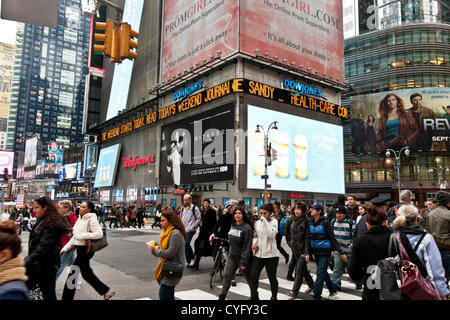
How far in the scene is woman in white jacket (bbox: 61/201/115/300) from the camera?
6.28 m

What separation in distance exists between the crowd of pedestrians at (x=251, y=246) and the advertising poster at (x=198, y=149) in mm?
28159

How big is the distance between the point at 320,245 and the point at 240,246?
1.80 meters

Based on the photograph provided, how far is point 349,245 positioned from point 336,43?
142 ft

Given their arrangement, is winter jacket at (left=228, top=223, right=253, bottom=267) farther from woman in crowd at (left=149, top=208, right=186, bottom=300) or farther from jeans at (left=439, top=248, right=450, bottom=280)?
jeans at (left=439, top=248, right=450, bottom=280)

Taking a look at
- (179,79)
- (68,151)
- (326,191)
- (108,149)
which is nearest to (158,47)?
(179,79)

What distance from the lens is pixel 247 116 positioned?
36906 mm

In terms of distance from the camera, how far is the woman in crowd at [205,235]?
10477mm

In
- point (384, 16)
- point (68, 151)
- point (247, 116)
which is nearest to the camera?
point (247, 116)

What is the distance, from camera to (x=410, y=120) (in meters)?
54.4

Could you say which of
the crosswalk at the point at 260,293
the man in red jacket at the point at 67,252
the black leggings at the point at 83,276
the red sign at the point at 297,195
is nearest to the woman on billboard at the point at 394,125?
the red sign at the point at 297,195

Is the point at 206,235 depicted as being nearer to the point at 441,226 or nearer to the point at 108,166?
the point at 441,226

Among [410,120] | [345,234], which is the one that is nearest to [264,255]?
[345,234]

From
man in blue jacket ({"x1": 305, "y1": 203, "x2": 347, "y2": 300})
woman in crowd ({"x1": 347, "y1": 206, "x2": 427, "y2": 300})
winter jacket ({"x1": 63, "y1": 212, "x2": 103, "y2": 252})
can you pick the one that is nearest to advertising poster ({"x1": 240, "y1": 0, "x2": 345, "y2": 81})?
man in blue jacket ({"x1": 305, "y1": 203, "x2": 347, "y2": 300})
